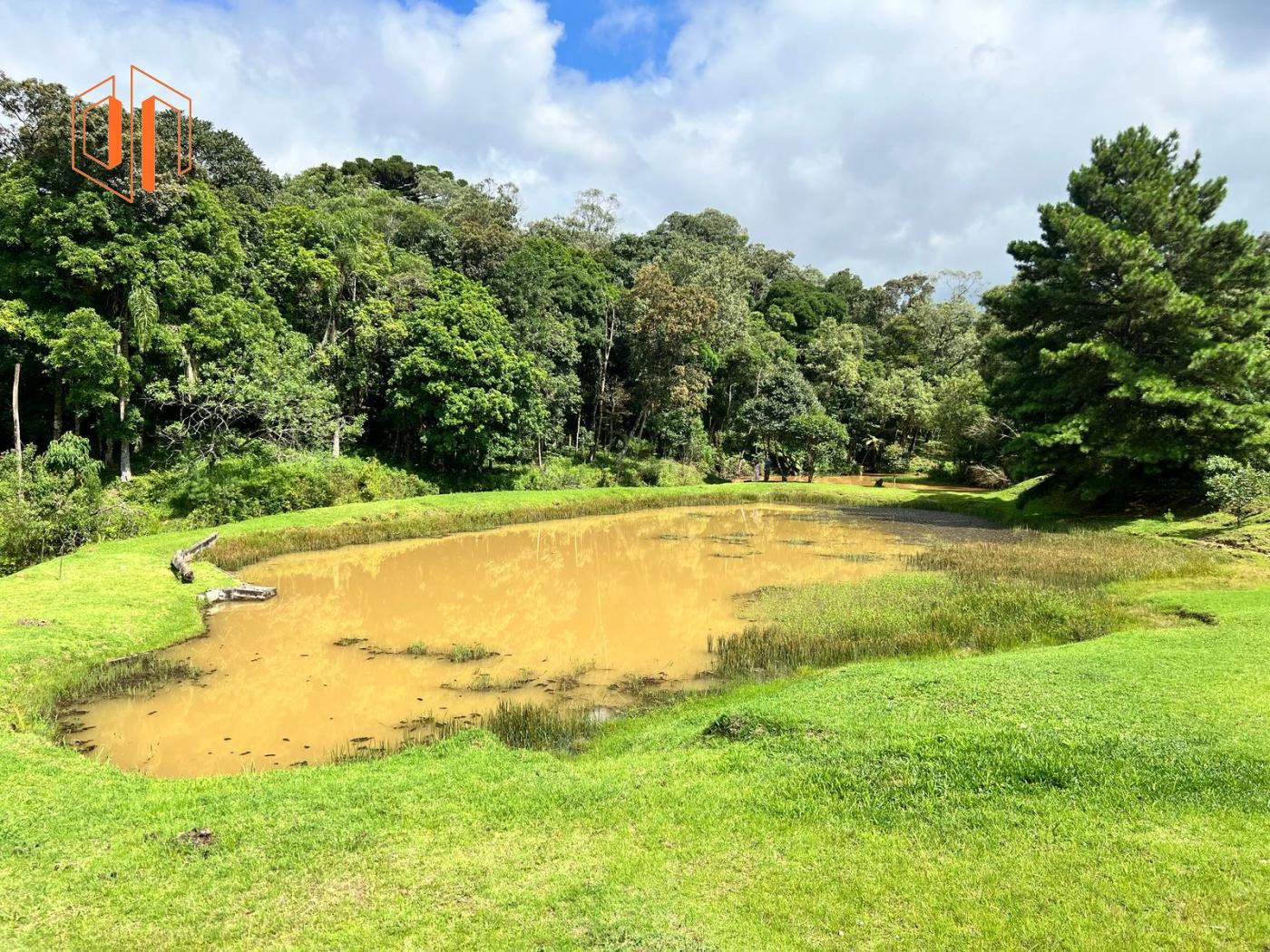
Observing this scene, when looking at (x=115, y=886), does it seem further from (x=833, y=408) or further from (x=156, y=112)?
(x=833, y=408)

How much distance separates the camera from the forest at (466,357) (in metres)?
20.7

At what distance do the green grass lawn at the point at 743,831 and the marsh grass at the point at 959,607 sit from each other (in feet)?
8.75

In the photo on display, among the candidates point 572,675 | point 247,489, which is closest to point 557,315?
point 247,489

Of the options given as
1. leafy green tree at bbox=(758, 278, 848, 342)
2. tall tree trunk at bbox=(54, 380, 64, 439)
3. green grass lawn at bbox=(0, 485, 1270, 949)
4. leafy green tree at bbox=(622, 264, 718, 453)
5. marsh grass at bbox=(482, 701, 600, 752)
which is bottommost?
marsh grass at bbox=(482, 701, 600, 752)

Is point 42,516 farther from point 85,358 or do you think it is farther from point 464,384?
point 464,384

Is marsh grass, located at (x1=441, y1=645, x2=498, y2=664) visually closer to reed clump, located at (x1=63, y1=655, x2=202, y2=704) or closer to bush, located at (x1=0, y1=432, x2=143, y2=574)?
reed clump, located at (x1=63, y1=655, x2=202, y2=704)

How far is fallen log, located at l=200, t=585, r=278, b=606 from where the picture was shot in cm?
1492

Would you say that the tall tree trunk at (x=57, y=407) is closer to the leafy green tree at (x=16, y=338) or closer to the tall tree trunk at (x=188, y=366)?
the leafy green tree at (x=16, y=338)

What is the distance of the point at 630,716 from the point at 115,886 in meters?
5.98

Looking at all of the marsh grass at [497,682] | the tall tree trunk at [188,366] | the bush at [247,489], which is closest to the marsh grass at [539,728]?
the marsh grass at [497,682]

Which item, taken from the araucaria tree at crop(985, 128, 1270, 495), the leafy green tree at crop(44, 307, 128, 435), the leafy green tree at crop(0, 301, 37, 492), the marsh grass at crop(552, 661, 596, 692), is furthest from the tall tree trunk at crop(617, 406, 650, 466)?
the marsh grass at crop(552, 661, 596, 692)

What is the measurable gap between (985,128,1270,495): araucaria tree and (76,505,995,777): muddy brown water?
23.1 ft

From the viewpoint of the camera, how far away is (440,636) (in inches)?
536

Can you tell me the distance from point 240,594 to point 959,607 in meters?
15.6
